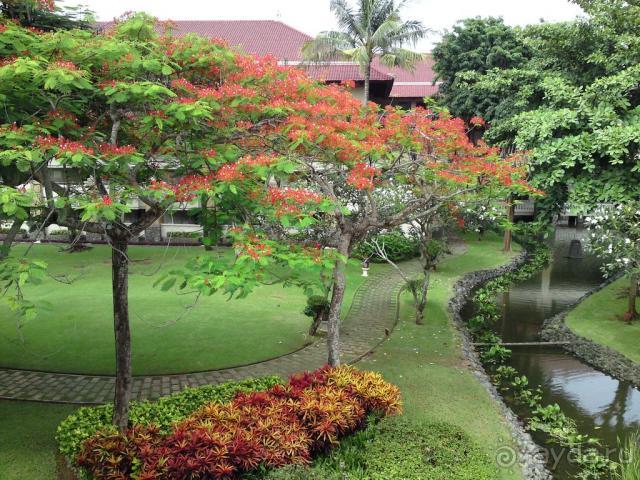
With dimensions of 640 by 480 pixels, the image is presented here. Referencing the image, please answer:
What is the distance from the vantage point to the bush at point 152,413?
697 cm

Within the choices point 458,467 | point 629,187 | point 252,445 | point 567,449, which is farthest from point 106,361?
point 629,187

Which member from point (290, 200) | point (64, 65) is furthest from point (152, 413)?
point (64, 65)

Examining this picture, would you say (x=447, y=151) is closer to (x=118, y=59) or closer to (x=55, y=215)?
(x=118, y=59)

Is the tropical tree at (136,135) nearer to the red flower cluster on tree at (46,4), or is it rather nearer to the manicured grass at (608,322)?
the red flower cluster on tree at (46,4)

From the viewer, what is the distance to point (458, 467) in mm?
6730

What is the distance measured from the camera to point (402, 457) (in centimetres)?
680

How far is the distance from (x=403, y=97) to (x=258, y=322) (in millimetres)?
26568

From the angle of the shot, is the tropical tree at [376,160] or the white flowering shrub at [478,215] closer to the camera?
the tropical tree at [376,160]

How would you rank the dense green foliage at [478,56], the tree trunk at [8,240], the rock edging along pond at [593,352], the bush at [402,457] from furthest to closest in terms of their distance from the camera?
the dense green foliage at [478,56]
the rock edging along pond at [593,352]
the bush at [402,457]
the tree trunk at [8,240]

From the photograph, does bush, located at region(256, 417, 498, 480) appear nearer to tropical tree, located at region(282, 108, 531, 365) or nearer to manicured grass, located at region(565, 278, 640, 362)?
tropical tree, located at region(282, 108, 531, 365)

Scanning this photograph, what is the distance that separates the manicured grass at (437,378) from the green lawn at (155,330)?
89.8 inches
